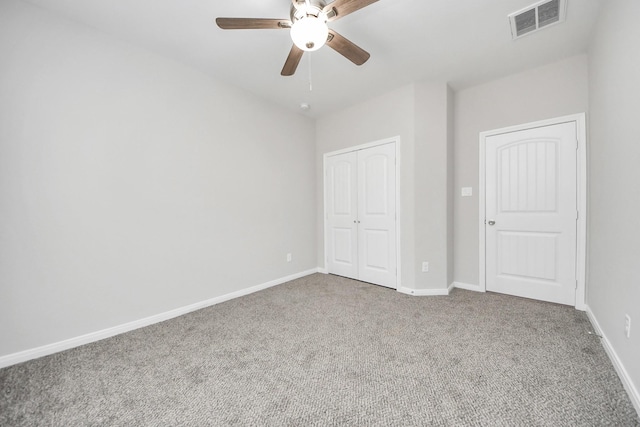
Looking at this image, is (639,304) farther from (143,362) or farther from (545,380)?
(143,362)

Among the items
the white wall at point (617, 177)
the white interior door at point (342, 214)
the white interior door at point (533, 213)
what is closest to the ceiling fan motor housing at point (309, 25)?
the white wall at point (617, 177)

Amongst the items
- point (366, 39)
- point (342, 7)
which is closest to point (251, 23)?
point (342, 7)

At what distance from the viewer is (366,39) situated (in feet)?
7.38

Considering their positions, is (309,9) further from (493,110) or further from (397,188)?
(493,110)

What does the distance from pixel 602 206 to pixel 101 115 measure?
13.7ft

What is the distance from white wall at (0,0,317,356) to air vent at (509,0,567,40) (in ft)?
9.11

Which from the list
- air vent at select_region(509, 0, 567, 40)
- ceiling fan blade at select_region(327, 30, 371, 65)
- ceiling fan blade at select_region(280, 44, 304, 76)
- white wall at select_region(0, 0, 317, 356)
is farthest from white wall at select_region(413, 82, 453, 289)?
white wall at select_region(0, 0, 317, 356)

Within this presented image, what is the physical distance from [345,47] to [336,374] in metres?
2.32

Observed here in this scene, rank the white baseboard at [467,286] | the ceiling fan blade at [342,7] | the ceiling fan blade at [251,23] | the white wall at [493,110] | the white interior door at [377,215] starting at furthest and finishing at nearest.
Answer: the white interior door at [377,215], the white baseboard at [467,286], the white wall at [493,110], the ceiling fan blade at [251,23], the ceiling fan blade at [342,7]

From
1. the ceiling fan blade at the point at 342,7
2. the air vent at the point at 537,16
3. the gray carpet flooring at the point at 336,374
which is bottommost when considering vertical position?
the gray carpet flooring at the point at 336,374

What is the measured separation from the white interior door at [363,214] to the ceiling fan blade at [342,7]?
1.87 m

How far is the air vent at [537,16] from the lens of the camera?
1877 mm

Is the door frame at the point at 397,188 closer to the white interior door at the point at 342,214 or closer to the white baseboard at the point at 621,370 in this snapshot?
the white interior door at the point at 342,214

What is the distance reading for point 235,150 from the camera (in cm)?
307
